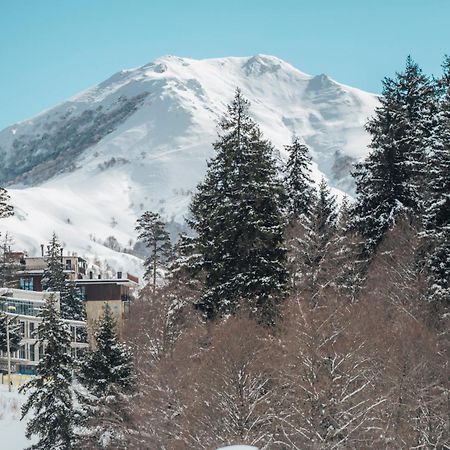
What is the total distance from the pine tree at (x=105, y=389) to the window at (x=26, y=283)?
207ft

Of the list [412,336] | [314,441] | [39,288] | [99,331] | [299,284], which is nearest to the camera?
[314,441]

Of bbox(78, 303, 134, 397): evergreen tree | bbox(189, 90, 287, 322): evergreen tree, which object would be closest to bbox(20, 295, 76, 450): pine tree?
bbox(78, 303, 134, 397): evergreen tree

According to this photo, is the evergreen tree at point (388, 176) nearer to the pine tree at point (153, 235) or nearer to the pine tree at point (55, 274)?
the pine tree at point (153, 235)

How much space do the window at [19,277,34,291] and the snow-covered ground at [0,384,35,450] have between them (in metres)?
53.0

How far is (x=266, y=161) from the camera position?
3688 centimetres

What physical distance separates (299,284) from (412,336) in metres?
12.4

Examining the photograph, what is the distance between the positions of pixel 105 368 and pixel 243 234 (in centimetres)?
1224

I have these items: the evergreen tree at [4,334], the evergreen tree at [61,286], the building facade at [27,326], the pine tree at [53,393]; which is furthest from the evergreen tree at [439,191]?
the evergreen tree at [61,286]

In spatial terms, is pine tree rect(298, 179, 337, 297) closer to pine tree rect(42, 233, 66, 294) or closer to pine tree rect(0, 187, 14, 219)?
pine tree rect(0, 187, 14, 219)

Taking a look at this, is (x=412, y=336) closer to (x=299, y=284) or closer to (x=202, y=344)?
(x=202, y=344)

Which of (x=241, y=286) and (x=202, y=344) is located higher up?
(x=241, y=286)

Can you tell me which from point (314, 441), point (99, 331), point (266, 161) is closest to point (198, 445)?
point (314, 441)

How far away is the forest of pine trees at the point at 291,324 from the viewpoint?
28.1 meters

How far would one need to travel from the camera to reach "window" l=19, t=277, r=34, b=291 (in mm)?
106062
